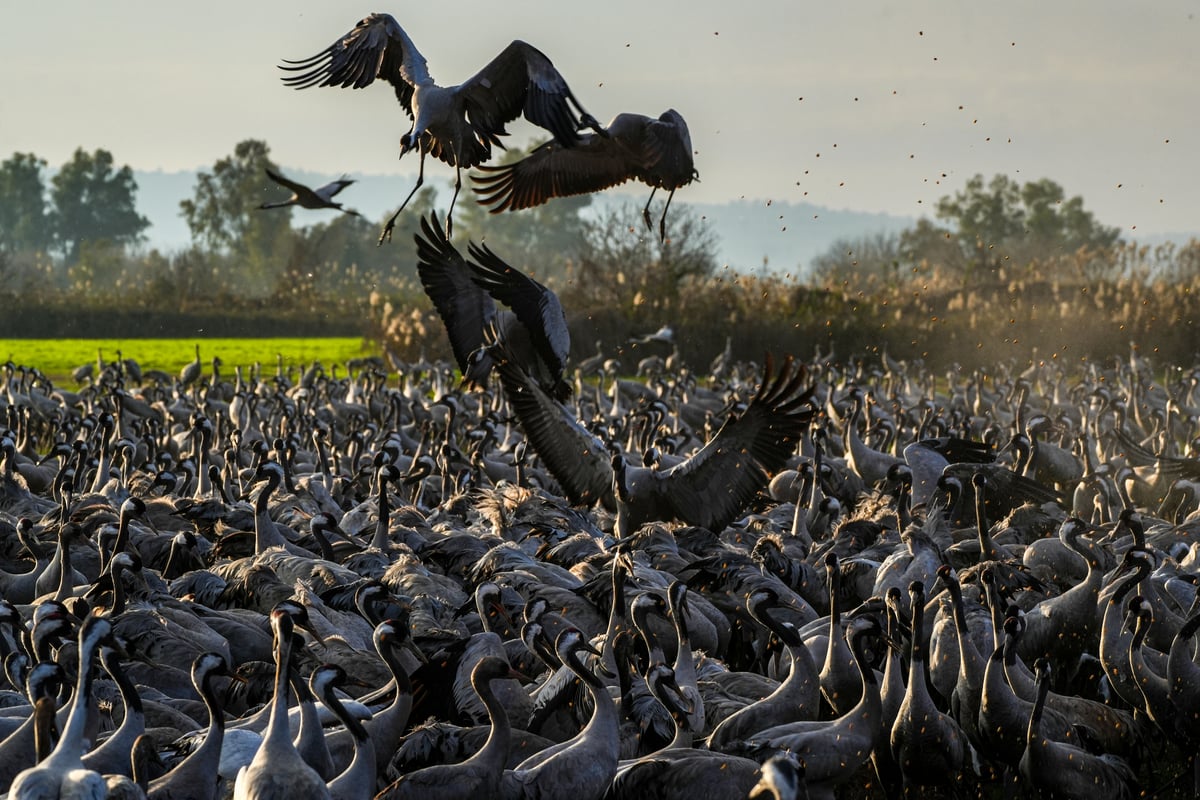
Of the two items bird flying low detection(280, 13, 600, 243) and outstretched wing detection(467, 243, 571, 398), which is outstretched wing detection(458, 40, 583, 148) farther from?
outstretched wing detection(467, 243, 571, 398)

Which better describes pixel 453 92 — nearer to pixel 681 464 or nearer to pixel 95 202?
pixel 681 464

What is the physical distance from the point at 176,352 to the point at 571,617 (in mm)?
32547

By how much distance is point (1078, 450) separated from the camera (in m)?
18.0

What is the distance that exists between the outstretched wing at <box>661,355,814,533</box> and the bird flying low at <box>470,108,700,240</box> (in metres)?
1.25

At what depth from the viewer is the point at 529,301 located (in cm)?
1181

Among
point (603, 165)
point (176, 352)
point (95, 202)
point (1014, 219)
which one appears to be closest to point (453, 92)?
point (603, 165)

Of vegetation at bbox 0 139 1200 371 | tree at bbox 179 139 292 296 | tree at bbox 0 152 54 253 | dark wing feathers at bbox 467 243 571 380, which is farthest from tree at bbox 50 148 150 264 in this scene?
dark wing feathers at bbox 467 243 571 380

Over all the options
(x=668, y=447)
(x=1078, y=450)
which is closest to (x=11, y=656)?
(x=668, y=447)

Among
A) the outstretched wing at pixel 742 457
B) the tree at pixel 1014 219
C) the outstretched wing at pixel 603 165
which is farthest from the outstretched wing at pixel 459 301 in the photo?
the tree at pixel 1014 219

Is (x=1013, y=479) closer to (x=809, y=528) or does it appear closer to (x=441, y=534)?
(x=809, y=528)

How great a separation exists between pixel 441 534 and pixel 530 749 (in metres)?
4.79

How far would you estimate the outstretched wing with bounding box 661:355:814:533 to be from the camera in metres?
9.75

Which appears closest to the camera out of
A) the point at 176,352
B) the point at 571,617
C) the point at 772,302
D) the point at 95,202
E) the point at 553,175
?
the point at 571,617

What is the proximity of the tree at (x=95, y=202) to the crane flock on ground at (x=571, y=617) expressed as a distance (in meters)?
99.6
